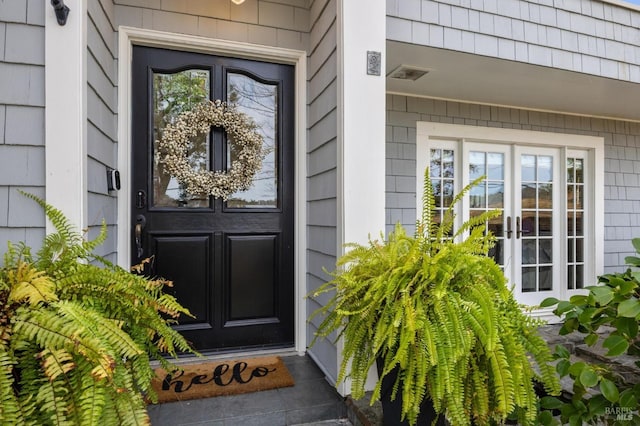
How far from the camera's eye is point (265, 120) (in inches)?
100

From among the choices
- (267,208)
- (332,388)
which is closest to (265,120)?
(267,208)

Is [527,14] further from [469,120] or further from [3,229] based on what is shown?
[3,229]

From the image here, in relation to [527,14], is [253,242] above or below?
below

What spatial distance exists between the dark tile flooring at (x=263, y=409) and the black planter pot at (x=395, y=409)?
36 cm

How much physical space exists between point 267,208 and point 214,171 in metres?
0.43

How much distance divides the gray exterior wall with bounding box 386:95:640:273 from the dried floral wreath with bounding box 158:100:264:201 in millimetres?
1256

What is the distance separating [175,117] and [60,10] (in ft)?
2.90

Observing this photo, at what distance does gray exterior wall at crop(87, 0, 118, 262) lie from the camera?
174 cm

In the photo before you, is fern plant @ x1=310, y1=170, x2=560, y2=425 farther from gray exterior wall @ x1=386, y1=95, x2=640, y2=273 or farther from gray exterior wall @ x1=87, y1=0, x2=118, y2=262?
gray exterior wall @ x1=386, y1=95, x2=640, y2=273

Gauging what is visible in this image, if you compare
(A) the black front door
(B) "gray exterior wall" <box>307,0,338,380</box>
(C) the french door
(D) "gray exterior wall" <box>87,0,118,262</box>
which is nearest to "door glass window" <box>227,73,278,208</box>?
(A) the black front door

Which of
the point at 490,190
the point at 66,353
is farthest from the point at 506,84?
the point at 66,353

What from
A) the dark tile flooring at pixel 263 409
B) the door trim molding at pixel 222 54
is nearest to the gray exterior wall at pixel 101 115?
the door trim molding at pixel 222 54

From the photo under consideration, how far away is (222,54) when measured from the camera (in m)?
2.42

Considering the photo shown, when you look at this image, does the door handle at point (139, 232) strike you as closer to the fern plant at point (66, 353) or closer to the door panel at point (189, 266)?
the door panel at point (189, 266)
